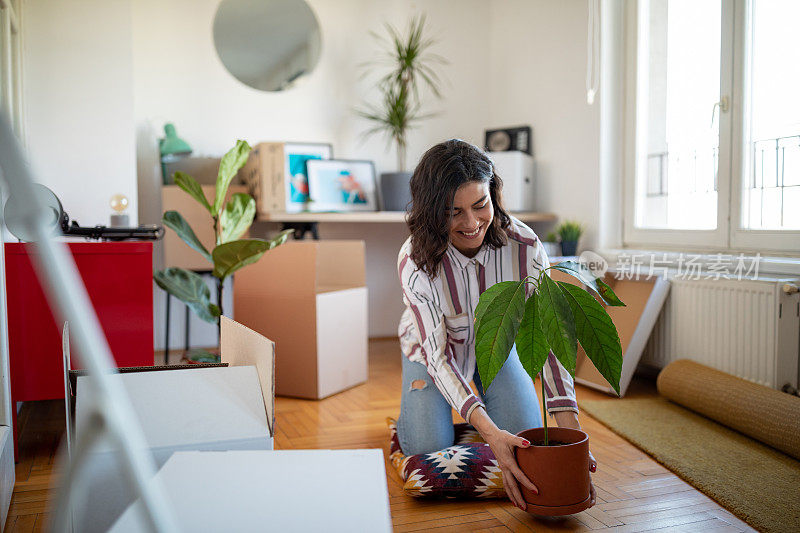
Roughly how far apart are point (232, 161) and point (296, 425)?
3.65 feet

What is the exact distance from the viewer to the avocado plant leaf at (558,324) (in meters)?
1.18

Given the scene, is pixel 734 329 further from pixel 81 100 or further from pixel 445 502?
pixel 81 100

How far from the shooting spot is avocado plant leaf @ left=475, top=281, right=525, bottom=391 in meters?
1.23

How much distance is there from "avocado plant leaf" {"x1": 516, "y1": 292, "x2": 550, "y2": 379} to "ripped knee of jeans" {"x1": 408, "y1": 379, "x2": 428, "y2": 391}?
77 centimetres

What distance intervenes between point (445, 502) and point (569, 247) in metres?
2.05

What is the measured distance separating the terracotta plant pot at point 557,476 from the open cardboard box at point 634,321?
1519 mm

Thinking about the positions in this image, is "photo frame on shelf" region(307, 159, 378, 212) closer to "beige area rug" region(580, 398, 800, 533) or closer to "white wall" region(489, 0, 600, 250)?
"white wall" region(489, 0, 600, 250)

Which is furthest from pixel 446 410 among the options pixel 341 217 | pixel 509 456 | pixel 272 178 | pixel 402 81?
pixel 402 81

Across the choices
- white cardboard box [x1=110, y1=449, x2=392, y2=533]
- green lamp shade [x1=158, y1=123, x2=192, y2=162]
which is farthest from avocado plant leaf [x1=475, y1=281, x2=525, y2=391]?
green lamp shade [x1=158, y1=123, x2=192, y2=162]

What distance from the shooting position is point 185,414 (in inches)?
40.5

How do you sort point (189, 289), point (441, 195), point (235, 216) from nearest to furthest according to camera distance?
point (441, 195) → point (189, 289) → point (235, 216)

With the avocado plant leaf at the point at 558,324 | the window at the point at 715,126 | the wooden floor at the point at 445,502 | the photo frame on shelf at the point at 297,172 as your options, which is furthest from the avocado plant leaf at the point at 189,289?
the window at the point at 715,126

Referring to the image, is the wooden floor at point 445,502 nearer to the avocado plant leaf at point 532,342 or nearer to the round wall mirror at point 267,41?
the avocado plant leaf at point 532,342

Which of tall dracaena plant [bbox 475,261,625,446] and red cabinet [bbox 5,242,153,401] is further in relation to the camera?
red cabinet [bbox 5,242,153,401]
